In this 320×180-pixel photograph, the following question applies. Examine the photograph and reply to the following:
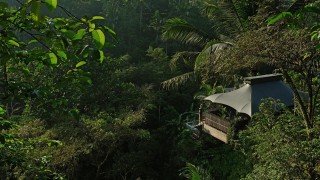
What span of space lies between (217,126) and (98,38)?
8468 mm

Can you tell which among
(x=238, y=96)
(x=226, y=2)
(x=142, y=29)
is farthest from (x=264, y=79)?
(x=142, y=29)

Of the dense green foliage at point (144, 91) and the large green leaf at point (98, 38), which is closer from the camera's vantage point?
the large green leaf at point (98, 38)

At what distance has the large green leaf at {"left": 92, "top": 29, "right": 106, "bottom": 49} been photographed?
3.83 feet

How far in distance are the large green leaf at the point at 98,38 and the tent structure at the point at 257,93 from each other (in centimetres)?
736

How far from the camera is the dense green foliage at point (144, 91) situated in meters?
1.67

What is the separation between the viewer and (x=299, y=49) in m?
4.85

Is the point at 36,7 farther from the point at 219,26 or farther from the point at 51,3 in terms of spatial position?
the point at 219,26

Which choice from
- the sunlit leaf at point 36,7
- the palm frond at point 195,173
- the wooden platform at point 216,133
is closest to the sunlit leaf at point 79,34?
the sunlit leaf at point 36,7

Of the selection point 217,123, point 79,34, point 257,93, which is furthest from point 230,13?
point 79,34

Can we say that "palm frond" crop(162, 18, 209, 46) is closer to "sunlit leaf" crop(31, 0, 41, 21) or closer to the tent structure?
the tent structure

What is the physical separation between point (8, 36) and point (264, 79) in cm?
781

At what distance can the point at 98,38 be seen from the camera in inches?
46.3

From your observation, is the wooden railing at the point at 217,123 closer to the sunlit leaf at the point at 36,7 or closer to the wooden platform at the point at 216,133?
the wooden platform at the point at 216,133

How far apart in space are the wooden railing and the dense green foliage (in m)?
0.63
